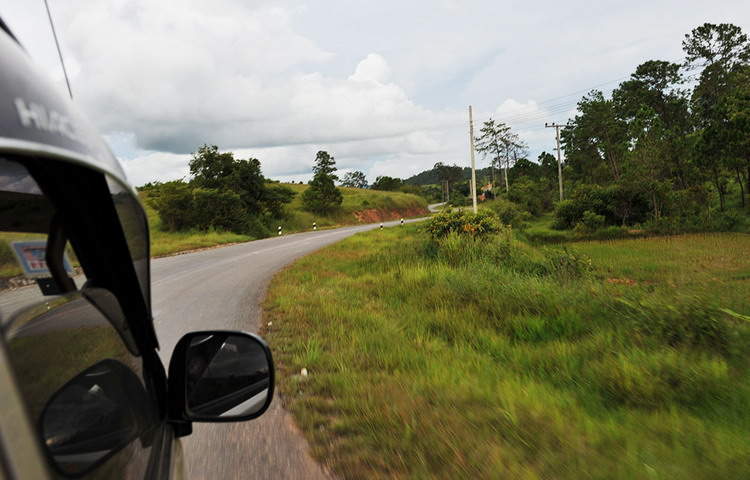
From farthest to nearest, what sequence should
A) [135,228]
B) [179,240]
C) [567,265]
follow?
[179,240] < [567,265] < [135,228]

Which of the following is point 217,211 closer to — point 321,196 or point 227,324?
point 321,196

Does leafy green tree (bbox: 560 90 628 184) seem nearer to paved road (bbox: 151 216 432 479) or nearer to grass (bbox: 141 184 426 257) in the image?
grass (bbox: 141 184 426 257)

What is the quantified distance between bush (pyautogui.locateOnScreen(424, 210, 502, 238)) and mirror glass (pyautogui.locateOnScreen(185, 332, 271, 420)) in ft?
42.3

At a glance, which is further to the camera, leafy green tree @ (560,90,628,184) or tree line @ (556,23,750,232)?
leafy green tree @ (560,90,628,184)

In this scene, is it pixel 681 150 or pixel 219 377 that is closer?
pixel 219 377

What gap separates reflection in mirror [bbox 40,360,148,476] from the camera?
82 cm

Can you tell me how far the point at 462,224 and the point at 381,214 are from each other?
163ft

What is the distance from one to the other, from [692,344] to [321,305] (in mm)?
4849

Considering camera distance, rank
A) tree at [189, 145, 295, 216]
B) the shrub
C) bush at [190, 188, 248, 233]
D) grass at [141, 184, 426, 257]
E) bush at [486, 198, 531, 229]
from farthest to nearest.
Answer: bush at [486, 198, 531, 229], tree at [189, 145, 295, 216], bush at [190, 188, 248, 233], grass at [141, 184, 426, 257], the shrub

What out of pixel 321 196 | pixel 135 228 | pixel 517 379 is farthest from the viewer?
pixel 321 196

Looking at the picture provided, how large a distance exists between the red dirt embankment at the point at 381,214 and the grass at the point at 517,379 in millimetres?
49652

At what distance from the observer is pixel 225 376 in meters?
1.51

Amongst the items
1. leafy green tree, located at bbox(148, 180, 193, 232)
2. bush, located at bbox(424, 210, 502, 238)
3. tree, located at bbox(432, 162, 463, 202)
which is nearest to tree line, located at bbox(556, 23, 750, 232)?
bush, located at bbox(424, 210, 502, 238)

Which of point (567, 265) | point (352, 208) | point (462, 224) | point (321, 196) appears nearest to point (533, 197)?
point (352, 208)
